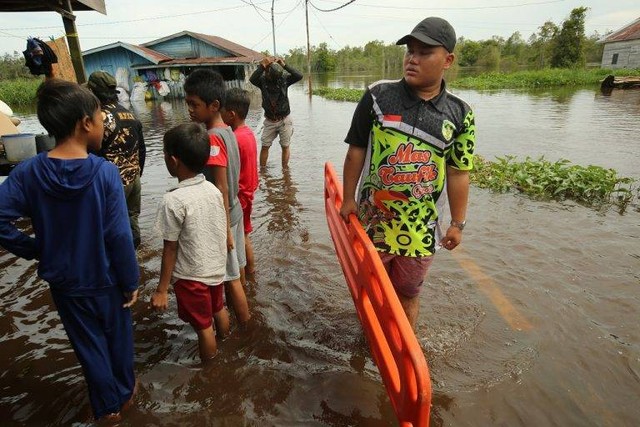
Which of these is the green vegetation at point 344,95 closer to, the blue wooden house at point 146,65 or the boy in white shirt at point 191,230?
the blue wooden house at point 146,65

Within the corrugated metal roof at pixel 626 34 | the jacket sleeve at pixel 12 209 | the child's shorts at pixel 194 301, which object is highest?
the corrugated metal roof at pixel 626 34

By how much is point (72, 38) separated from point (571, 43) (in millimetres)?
43621

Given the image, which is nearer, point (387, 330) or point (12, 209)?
point (12, 209)

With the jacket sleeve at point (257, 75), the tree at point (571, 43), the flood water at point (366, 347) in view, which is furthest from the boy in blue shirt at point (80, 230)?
the tree at point (571, 43)

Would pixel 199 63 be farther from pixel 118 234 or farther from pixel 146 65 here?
pixel 118 234

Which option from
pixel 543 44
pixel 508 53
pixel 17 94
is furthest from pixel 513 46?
pixel 17 94

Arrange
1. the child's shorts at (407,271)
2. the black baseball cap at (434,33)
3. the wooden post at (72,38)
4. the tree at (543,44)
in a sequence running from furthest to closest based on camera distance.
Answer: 1. the tree at (543,44)
2. the wooden post at (72,38)
3. the child's shorts at (407,271)
4. the black baseball cap at (434,33)

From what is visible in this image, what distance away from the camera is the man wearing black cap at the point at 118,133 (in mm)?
3035

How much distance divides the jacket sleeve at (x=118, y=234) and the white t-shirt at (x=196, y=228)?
0.86 feet

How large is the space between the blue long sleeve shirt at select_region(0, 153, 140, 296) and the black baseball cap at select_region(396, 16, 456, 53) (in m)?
1.62

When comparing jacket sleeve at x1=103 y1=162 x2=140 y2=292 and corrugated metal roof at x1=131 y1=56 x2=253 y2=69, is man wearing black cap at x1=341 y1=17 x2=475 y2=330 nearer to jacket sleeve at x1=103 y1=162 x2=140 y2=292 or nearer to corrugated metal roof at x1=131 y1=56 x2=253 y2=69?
jacket sleeve at x1=103 y1=162 x2=140 y2=292

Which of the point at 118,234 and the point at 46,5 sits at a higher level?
the point at 46,5

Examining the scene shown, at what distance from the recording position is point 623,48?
3347cm

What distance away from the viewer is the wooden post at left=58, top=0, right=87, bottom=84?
17.2 feet
